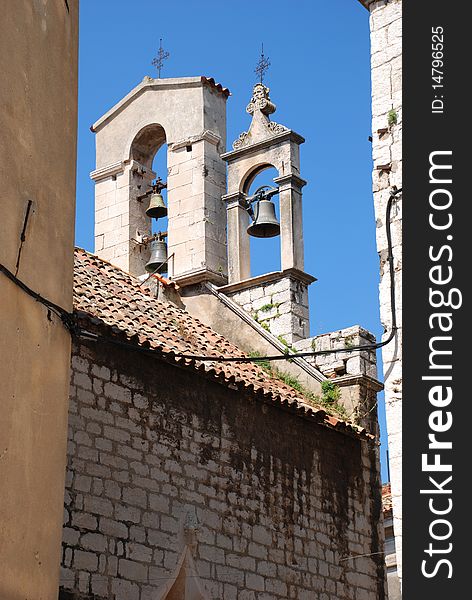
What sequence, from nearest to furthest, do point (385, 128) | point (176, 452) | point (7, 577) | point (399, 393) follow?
point (7, 577), point (399, 393), point (385, 128), point (176, 452)

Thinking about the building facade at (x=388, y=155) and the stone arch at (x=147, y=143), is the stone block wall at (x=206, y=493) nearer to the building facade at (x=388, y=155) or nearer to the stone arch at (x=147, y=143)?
the building facade at (x=388, y=155)

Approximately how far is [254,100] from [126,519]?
7204 millimetres

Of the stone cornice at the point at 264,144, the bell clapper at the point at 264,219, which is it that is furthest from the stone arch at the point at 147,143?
the bell clapper at the point at 264,219

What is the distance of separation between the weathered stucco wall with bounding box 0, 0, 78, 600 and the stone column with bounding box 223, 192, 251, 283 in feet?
27.2

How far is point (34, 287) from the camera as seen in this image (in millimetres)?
6008

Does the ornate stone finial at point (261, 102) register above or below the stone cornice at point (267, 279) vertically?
above

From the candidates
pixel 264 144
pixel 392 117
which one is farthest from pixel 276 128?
pixel 392 117

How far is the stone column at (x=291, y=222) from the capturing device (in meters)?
14.6

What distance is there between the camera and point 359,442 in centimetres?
1344

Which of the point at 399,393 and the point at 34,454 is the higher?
the point at 399,393

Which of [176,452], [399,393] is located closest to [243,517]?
[176,452]

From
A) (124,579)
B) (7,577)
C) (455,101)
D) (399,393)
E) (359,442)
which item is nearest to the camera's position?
(7,577)

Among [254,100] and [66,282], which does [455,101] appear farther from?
[254,100]

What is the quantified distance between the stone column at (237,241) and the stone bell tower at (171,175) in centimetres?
18
